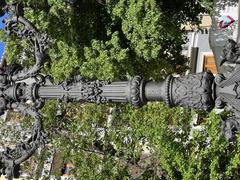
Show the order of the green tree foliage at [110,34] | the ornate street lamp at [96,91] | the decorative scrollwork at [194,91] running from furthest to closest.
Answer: the green tree foliage at [110,34] < the decorative scrollwork at [194,91] < the ornate street lamp at [96,91]

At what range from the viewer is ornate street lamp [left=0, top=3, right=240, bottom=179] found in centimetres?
573

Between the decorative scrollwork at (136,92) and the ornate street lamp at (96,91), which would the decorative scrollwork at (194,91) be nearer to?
the ornate street lamp at (96,91)

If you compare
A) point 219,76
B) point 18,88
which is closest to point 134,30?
point 18,88

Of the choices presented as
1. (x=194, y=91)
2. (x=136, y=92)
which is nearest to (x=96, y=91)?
(x=136, y=92)

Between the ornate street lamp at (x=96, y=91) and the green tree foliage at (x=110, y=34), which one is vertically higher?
the green tree foliage at (x=110, y=34)

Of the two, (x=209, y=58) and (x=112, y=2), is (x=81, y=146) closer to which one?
(x=112, y=2)

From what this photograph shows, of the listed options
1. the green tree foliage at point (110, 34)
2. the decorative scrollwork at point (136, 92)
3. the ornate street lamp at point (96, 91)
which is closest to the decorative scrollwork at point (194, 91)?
the ornate street lamp at point (96, 91)

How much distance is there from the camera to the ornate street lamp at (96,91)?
18.8 ft

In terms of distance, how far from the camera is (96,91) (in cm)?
697

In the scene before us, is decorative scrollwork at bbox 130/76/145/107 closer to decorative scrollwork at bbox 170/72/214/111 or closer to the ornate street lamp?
the ornate street lamp

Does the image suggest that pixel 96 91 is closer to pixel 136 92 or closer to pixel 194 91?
pixel 136 92

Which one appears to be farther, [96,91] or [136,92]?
[96,91]

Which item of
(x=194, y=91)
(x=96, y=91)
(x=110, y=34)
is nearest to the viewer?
(x=194, y=91)

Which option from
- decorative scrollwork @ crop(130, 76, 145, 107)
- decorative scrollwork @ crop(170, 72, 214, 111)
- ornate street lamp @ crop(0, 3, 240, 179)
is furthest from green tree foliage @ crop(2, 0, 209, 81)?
decorative scrollwork @ crop(170, 72, 214, 111)
